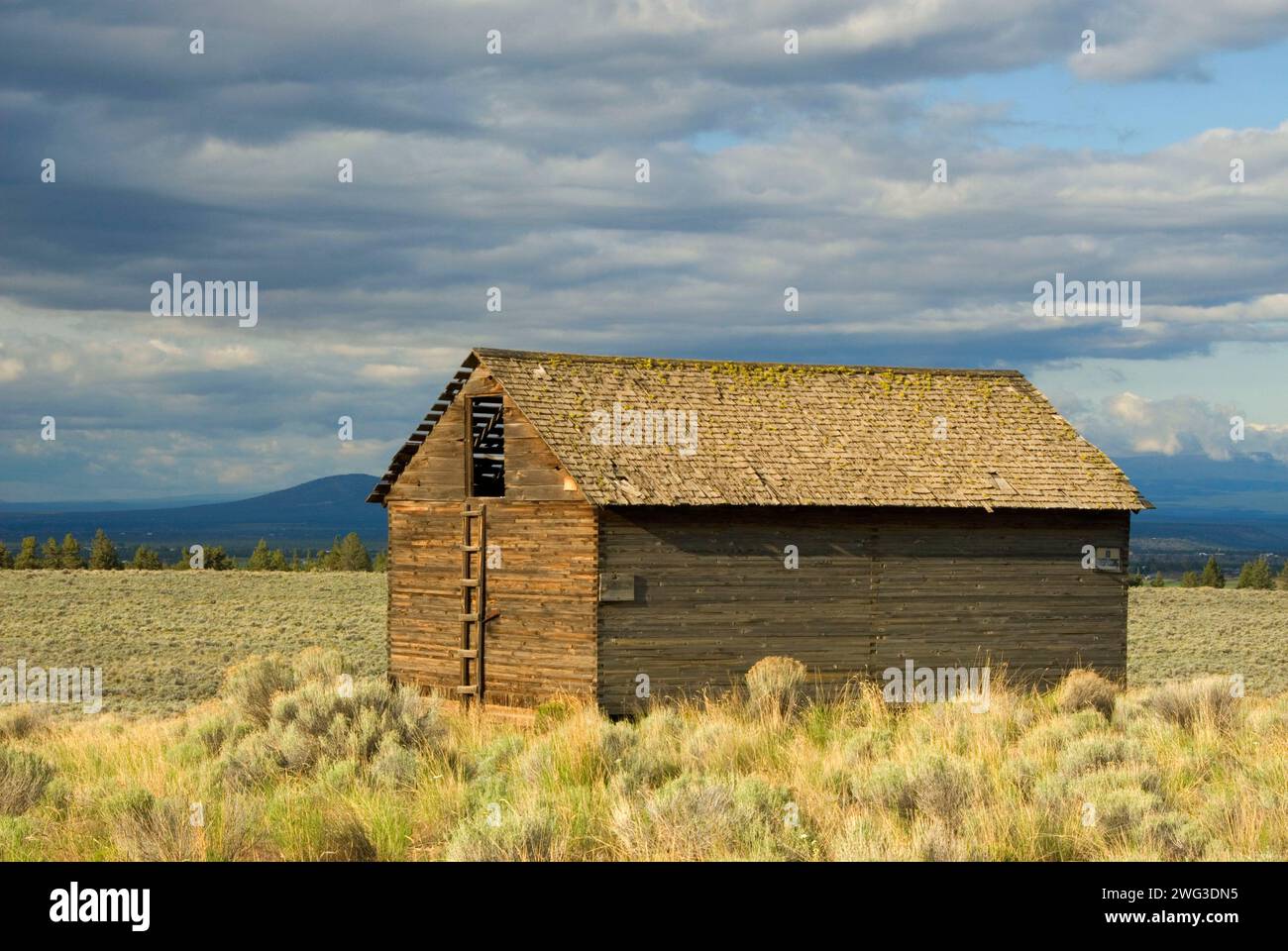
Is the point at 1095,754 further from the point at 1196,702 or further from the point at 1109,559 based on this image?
the point at 1109,559

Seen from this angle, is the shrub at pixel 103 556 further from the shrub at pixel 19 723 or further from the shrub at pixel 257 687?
the shrub at pixel 257 687

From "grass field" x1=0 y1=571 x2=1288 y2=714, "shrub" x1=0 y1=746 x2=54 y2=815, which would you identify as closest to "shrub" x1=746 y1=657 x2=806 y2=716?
"shrub" x1=0 y1=746 x2=54 y2=815

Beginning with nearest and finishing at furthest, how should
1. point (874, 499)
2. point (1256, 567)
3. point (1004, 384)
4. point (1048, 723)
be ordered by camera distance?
point (1048, 723), point (874, 499), point (1004, 384), point (1256, 567)

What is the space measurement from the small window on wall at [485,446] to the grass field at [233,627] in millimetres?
7480

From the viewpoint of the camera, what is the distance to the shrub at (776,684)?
1991cm

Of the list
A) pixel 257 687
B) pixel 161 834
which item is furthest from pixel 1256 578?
pixel 161 834

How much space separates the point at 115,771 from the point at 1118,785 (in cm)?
1019

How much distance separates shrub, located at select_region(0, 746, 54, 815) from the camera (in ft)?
44.2

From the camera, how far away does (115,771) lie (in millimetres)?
15945

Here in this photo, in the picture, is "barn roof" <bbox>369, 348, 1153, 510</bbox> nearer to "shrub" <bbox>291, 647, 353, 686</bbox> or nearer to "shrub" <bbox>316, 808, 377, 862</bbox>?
"shrub" <bbox>291, 647, 353, 686</bbox>

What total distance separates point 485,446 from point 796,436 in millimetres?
4975

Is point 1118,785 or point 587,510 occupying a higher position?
point 587,510

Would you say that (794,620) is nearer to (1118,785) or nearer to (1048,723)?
(1048,723)
